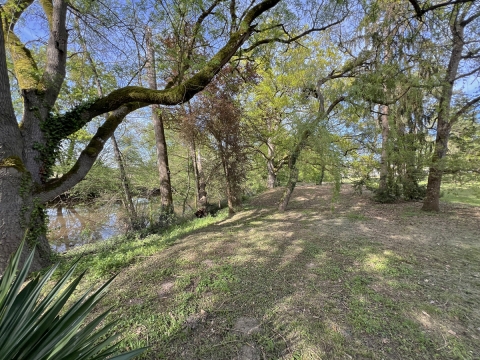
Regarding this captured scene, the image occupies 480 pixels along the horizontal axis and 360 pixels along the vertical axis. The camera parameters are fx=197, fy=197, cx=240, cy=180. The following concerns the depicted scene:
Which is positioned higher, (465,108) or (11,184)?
(465,108)

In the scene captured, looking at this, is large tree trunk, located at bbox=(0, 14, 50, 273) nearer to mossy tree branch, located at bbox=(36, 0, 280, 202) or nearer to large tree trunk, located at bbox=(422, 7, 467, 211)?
mossy tree branch, located at bbox=(36, 0, 280, 202)

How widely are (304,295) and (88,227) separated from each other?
30.8 feet

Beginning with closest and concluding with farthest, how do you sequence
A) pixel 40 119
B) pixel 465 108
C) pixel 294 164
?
pixel 40 119
pixel 465 108
pixel 294 164

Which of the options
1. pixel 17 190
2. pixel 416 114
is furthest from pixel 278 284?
pixel 416 114

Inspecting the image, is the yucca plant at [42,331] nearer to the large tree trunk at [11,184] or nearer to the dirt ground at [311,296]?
the dirt ground at [311,296]

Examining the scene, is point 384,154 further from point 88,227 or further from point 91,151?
point 88,227

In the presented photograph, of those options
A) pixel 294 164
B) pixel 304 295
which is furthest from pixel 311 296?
pixel 294 164

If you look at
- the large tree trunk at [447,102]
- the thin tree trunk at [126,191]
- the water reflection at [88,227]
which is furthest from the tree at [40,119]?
the large tree trunk at [447,102]

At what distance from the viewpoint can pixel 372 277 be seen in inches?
112

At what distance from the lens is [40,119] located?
3.83m

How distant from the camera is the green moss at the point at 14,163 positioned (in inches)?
126

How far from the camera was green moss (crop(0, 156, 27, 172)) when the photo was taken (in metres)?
3.20

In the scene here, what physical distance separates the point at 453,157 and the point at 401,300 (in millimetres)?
5179

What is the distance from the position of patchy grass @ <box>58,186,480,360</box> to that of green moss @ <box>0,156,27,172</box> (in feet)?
6.75
